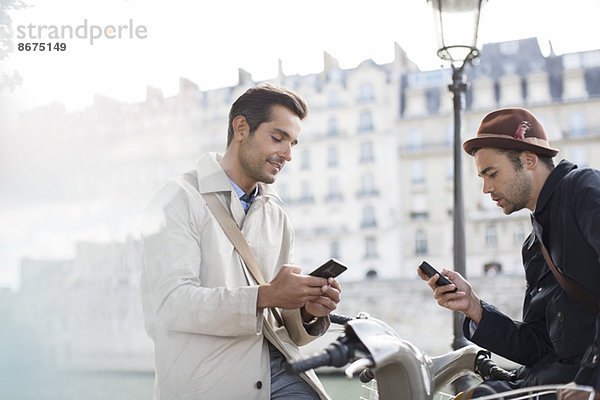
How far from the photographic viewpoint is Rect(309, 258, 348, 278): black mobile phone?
178 cm

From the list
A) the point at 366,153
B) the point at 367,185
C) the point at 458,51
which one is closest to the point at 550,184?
the point at 458,51

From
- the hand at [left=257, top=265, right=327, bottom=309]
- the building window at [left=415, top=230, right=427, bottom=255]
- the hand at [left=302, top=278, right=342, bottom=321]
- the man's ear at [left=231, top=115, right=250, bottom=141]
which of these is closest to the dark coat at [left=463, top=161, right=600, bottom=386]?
the hand at [left=302, top=278, right=342, bottom=321]

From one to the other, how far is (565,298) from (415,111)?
121ft

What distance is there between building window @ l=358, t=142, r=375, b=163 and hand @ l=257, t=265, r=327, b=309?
122 feet

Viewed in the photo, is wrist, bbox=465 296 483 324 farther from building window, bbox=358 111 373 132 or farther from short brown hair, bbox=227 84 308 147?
building window, bbox=358 111 373 132

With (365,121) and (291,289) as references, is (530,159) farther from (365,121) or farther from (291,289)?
(365,121)

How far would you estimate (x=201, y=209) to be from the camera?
2.05 metres

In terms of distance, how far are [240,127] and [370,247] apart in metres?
36.0

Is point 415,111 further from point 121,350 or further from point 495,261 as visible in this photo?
point 121,350

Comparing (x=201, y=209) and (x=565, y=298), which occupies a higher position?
(x=201, y=209)

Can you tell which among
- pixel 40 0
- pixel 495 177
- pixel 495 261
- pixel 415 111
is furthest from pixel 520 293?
pixel 495 177

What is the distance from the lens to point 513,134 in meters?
1.95

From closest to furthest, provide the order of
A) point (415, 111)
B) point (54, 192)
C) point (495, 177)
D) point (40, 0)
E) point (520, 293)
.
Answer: point (495, 177)
point (40, 0)
point (54, 192)
point (520, 293)
point (415, 111)

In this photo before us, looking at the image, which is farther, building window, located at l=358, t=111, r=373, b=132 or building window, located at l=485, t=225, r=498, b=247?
building window, located at l=358, t=111, r=373, b=132
